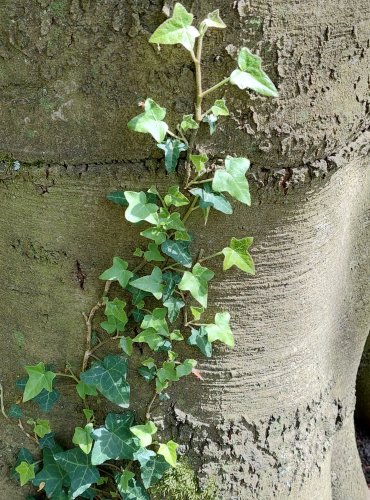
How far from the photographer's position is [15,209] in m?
1.45

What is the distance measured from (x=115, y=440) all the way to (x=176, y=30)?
954 mm

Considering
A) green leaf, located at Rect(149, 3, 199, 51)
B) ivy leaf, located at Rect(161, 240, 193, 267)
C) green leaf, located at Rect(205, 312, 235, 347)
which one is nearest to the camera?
green leaf, located at Rect(149, 3, 199, 51)

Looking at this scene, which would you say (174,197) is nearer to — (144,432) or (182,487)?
(144,432)

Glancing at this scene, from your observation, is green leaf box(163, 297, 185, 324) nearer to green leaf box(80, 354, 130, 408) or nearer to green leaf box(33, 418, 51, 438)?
green leaf box(80, 354, 130, 408)

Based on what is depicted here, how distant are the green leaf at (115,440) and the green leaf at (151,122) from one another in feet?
2.34

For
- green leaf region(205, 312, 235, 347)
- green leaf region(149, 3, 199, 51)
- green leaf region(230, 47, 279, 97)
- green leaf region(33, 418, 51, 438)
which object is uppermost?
green leaf region(149, 3, 199, 51)

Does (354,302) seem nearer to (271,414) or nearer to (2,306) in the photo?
(271,414)

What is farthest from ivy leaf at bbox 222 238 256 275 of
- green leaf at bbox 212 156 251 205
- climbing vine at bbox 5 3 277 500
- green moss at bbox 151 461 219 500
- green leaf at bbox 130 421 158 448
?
green moss at bbox 151 461 219 500

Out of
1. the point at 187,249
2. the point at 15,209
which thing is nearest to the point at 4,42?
the point at 15,209

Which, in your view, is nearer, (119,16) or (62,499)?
(119,16)

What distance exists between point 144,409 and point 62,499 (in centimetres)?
34

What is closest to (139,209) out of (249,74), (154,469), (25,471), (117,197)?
(117,197)

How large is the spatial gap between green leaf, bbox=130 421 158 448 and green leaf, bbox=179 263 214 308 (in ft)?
1.21

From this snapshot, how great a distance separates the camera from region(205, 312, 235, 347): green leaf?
4.88ft
